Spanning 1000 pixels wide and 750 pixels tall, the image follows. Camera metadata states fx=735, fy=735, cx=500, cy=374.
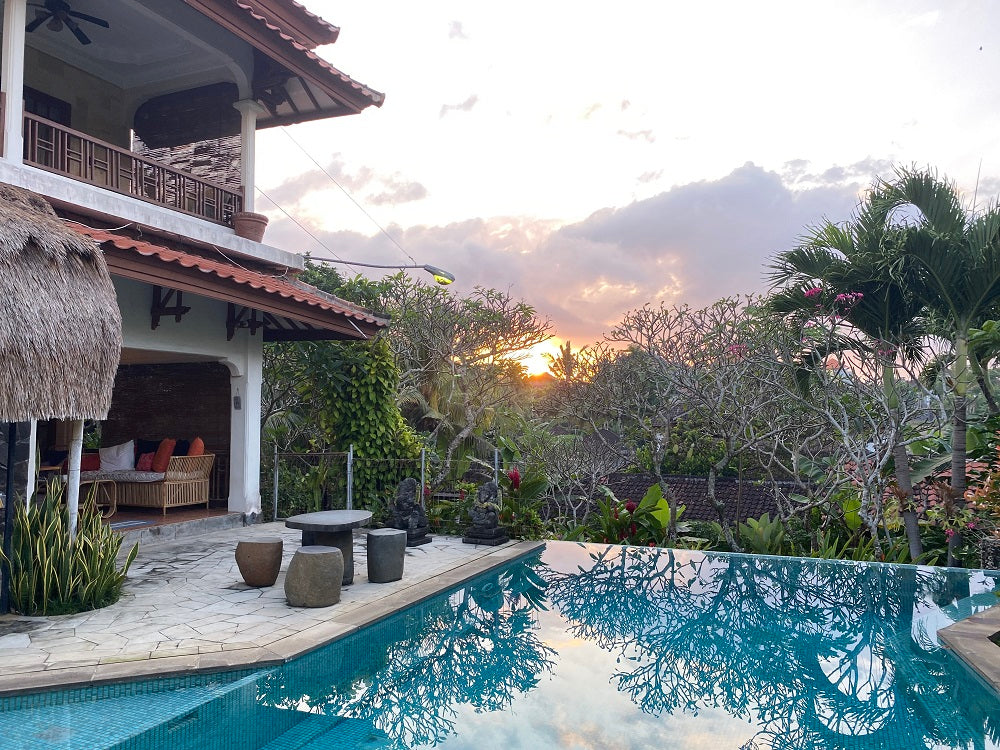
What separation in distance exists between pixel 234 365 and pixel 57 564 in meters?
5.14

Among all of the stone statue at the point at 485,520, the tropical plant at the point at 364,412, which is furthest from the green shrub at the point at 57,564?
the tropical plant at the point at 364,412

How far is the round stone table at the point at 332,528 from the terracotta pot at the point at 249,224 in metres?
5.48

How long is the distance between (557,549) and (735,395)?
350cm

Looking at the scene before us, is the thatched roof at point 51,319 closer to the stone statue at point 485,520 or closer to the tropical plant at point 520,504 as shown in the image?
the stone statue at point 485,520

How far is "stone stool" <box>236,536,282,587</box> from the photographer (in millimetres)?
7707

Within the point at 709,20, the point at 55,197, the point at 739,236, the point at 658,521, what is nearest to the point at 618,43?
the point at 709,20

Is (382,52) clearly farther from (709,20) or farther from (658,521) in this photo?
Answer: (658,521)

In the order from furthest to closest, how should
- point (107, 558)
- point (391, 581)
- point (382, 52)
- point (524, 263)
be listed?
point (524, 263) < point (382, 52) < point (391, 581) < point (107, 558)

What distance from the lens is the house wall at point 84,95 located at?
10.9 metres

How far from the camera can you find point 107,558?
22.8 ft

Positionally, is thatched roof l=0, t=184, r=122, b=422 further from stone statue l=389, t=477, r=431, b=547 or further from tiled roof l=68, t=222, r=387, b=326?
stone statue l=389, t=477, r=431, b=547

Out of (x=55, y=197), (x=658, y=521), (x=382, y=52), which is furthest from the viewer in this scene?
(x=382, y=52)

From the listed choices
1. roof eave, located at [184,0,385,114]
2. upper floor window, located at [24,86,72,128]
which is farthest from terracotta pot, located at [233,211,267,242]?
upper floor window, located at [24,86,72,128]

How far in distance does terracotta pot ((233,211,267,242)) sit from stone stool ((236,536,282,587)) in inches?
227
